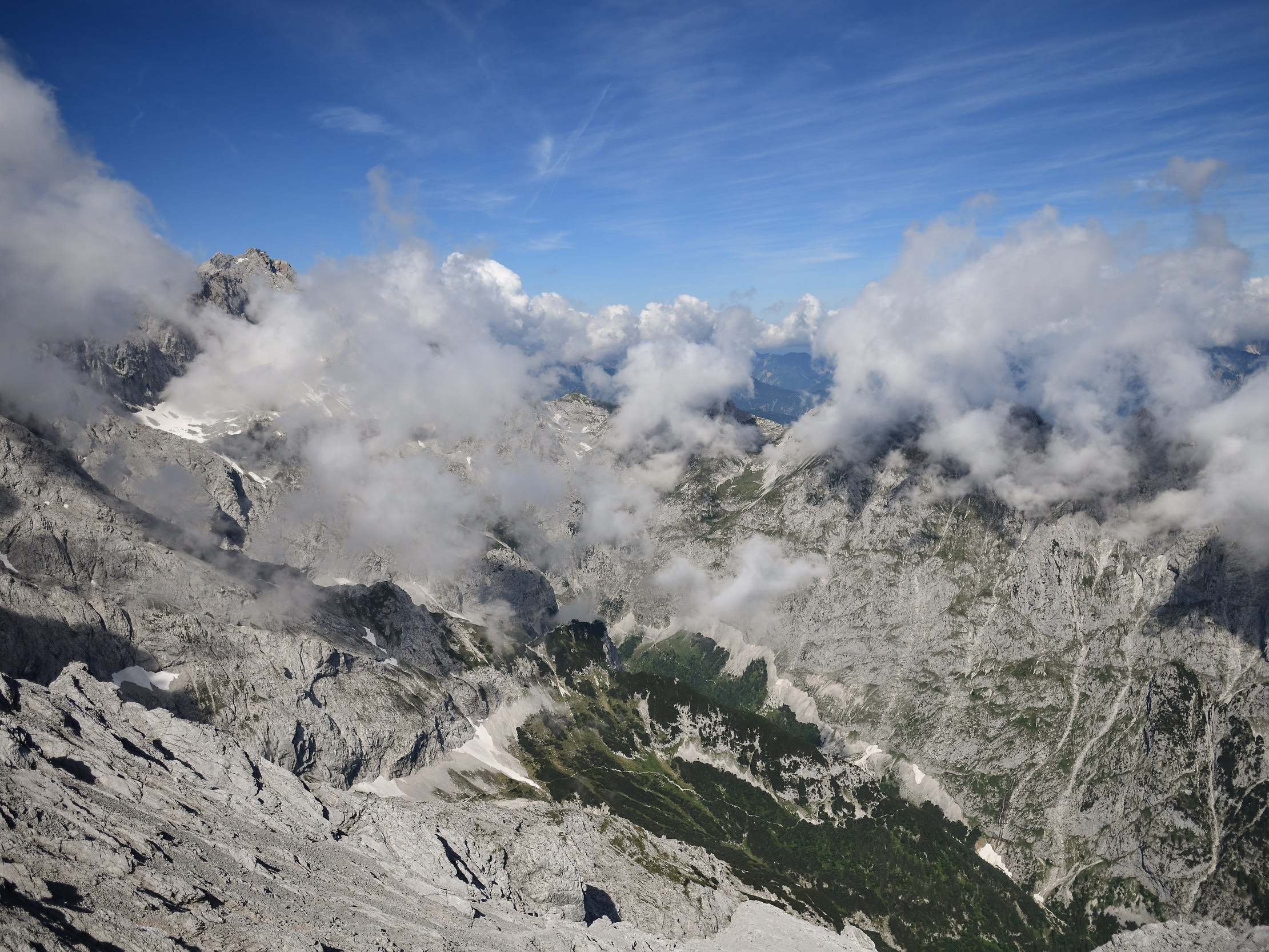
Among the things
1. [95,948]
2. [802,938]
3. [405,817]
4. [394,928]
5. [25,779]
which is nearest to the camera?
[95,948]

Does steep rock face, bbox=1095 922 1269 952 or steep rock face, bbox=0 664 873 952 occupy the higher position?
steep rock face, bbox=1095 922 1269 952

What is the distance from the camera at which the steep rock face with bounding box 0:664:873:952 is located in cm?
5362

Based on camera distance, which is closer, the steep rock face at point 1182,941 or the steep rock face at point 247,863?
the steep rock face at point 247,863

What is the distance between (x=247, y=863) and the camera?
6944 centimetres

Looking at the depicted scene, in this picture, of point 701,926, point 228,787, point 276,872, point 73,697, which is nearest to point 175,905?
point 276,872

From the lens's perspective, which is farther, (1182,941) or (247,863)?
(1182,941)

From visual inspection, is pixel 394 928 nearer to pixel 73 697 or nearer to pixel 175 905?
pixel 175 905

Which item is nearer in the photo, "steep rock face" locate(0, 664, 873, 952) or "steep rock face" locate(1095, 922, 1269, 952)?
"steep rock face" locate(0, 664, 873, 952)

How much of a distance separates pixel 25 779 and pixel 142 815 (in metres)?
11.1

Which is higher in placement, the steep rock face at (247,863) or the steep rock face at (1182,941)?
the steep rock face at (1182,941)

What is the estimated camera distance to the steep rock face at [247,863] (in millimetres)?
53625

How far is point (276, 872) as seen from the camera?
71.1 meters

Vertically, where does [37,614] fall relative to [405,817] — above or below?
below

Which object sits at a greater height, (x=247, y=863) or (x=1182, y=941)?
(x=1182, y=941)
